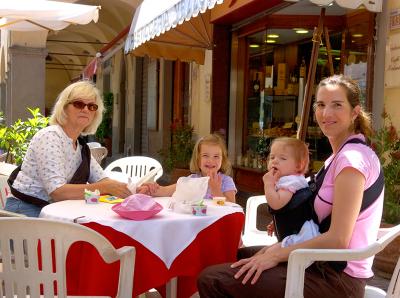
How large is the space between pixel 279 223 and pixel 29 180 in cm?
165

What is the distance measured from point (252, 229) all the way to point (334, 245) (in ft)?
5.42

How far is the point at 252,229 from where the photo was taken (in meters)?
4.04

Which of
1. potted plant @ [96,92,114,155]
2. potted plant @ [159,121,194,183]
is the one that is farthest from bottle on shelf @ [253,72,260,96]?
potted plant @ [96,92,114,155]

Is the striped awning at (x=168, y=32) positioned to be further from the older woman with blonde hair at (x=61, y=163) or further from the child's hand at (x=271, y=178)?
the child's hand at (x=271, y=178)

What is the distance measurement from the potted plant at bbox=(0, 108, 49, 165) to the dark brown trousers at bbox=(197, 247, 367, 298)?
4599 millimetres

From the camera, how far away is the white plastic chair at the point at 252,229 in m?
3.83

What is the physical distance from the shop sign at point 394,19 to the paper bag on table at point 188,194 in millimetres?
3098

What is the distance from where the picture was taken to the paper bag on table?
3.05 metres

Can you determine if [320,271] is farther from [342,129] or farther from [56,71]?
[56,71]

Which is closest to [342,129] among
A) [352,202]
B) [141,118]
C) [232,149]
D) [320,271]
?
[352,202]

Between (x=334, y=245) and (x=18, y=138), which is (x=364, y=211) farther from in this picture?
(x=18, y=138)

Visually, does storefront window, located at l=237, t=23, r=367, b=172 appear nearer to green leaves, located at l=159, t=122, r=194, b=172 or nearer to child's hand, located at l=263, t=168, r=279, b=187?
green leaves, located at l=159, t=122, r=194, b=172

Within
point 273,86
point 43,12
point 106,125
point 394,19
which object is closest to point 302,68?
point 273,86

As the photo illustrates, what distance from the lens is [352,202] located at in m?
2.37
